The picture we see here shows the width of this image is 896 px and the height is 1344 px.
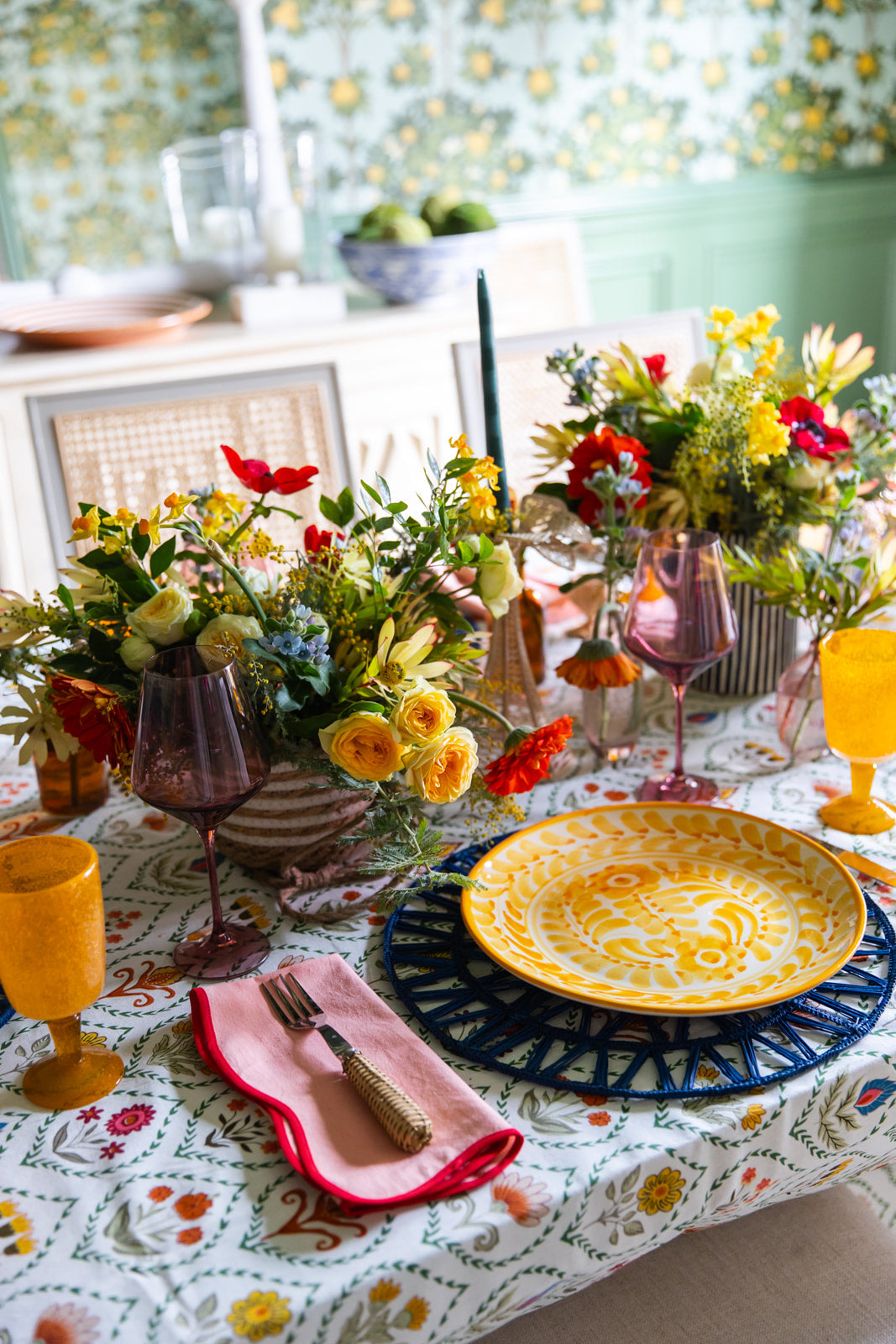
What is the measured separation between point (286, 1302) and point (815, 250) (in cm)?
364

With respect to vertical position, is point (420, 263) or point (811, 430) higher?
point (420, 263)

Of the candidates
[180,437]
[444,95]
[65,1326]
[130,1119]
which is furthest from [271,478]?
[444,95]

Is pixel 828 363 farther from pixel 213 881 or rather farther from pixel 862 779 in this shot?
pixel 213 881

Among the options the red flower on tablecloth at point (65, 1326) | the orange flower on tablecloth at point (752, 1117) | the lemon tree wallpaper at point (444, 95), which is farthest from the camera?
the lemon tree wallpaper at point (444, 95)

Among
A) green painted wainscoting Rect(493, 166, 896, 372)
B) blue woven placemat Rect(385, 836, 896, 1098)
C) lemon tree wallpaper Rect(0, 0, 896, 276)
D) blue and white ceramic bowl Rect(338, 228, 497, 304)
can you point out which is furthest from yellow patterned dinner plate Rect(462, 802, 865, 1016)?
green painted wainscoting Rect(493, 166, 896, 372)

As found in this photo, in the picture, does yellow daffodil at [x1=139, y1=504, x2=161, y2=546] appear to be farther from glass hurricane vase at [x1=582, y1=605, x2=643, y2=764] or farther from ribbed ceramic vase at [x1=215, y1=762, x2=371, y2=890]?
glass hurricane vase at [x1=582, y1=605, x2=643, y2=764]

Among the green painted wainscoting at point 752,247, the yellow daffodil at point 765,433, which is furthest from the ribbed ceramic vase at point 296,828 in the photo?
the green painted wainscoting at point 752,247

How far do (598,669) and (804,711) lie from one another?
0.70 ft

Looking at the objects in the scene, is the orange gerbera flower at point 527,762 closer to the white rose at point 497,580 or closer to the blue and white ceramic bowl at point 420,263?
the white rose at point 497,580

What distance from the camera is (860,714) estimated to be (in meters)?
0.92

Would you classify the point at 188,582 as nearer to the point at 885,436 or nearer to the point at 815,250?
the point at 885,436

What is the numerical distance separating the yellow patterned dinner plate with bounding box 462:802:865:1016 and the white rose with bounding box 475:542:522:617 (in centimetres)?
19

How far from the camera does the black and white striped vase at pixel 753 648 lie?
1173 millimetres

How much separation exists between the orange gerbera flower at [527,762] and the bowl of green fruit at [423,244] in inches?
64.7
